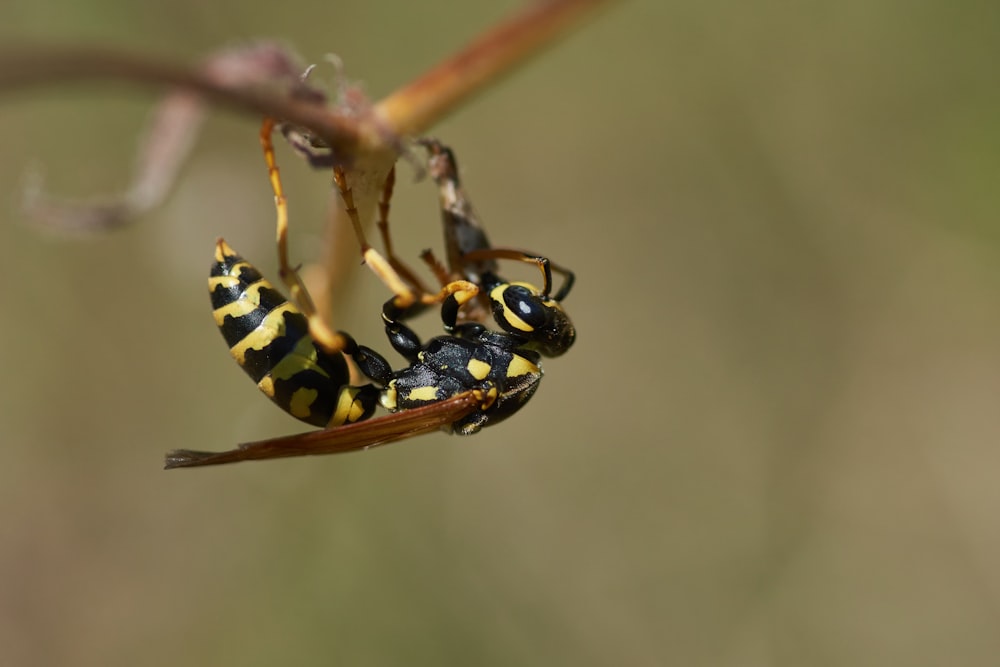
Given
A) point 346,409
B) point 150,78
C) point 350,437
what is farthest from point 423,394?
point 150,78

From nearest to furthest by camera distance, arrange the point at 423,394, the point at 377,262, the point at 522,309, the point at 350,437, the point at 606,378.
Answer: the point at 377,262 → the point at 350,437 → the point at 522,309 → the point at 423,394 → the point at 606,378

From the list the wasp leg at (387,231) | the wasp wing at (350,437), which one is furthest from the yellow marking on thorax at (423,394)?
the wasp leg at (387,231)

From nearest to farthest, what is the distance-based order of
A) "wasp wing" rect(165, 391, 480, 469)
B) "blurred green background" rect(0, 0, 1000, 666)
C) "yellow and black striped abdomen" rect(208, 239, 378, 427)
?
"wasp wing" rect(165, 391, 480, 469)
"yellow and black striped abdomen" rect(208, 239, 378, 427)
"blurred green background" rect(0, 0, 1000, 666)

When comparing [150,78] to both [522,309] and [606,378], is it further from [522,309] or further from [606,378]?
[606,378]

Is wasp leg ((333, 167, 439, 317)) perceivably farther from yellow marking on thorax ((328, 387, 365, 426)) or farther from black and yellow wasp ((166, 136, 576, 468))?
yellow marking on thorax ((328, 387, 365, 426))

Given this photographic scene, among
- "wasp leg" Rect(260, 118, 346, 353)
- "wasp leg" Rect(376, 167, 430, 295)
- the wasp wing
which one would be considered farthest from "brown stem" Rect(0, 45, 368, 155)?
the wasp wing

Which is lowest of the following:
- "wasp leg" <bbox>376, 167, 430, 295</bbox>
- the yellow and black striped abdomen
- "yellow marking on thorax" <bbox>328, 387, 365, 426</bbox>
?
"yellow marking on thorax" <bbox>328, 387, 365, 426</bbox>

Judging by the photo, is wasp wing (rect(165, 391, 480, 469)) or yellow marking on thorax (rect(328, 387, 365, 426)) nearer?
wasp wing (rect(165, 391, 480, 469))

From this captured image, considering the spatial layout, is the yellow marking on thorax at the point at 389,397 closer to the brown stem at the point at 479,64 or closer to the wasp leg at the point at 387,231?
the wasp leg at the point at 387,231
